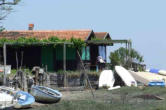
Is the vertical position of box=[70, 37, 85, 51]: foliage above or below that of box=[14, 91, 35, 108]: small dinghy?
above

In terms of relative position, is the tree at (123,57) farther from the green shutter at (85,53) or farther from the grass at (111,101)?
the grass at (111,101)

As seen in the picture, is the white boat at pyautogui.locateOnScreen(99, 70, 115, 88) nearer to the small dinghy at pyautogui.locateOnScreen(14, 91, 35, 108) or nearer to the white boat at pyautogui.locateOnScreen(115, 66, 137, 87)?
the white boat at pyautogui.locateOnScreen(115, 66, 137, 87)

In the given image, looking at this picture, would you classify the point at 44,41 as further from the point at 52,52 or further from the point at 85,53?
the point at 85,53

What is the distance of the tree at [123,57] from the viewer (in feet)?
120

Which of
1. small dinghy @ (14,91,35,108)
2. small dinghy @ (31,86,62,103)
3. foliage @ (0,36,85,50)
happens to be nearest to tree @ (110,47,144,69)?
foliage @ (0,36,85,50)

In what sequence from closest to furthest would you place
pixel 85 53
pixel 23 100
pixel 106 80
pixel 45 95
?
1. pixel 23 100
2. pixel 45 95
3. pixel 106 80
4. pixel 85 53

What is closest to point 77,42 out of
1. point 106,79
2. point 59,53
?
point 59,53

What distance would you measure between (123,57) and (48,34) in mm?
8510

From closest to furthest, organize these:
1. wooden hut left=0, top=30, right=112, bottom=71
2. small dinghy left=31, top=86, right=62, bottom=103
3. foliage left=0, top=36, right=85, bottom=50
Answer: small dinghy left=31, top=86, right=62, bottom=103 < foliage left=0, top=36, right=85, bottom=50 < wooden hut left=0, top=30, right=112, bottom=71

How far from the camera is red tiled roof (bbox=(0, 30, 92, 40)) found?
119ft

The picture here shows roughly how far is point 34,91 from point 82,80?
268 inches

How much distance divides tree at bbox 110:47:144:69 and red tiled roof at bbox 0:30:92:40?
339 centimetres

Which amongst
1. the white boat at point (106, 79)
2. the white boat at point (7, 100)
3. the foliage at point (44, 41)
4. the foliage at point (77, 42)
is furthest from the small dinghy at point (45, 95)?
the foliage at point (77, 42)

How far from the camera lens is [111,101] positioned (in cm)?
2530
